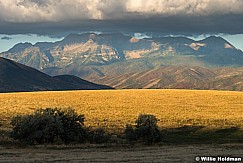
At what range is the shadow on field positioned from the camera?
5371cm

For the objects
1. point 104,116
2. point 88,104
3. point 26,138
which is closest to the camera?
point 26,138

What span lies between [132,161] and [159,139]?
23.5 metres

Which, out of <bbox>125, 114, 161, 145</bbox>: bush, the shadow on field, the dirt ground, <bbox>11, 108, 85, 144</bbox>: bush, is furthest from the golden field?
the dirt ground

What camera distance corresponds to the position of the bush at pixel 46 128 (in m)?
50.8

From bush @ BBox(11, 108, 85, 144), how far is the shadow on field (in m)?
11.8

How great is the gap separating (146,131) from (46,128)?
40.8 feet

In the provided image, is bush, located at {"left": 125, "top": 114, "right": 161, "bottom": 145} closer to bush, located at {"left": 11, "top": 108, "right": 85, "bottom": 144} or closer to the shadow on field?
the shadow on field

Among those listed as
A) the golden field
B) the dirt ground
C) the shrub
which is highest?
the golden field

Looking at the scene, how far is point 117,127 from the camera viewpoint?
6166 centimetres

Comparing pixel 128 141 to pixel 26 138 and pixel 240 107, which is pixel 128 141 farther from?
pixel 240 107

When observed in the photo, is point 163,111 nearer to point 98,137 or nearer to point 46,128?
point 98,137

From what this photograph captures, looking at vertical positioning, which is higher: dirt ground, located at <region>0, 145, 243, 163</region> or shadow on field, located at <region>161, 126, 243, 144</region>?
shadow on field, located at <region>161, 126, 243, 144</region>

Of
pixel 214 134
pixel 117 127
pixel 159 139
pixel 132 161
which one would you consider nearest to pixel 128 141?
pixel 159 139

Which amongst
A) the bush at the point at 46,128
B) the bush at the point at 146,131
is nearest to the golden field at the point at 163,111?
the bush at the point at 146,131
